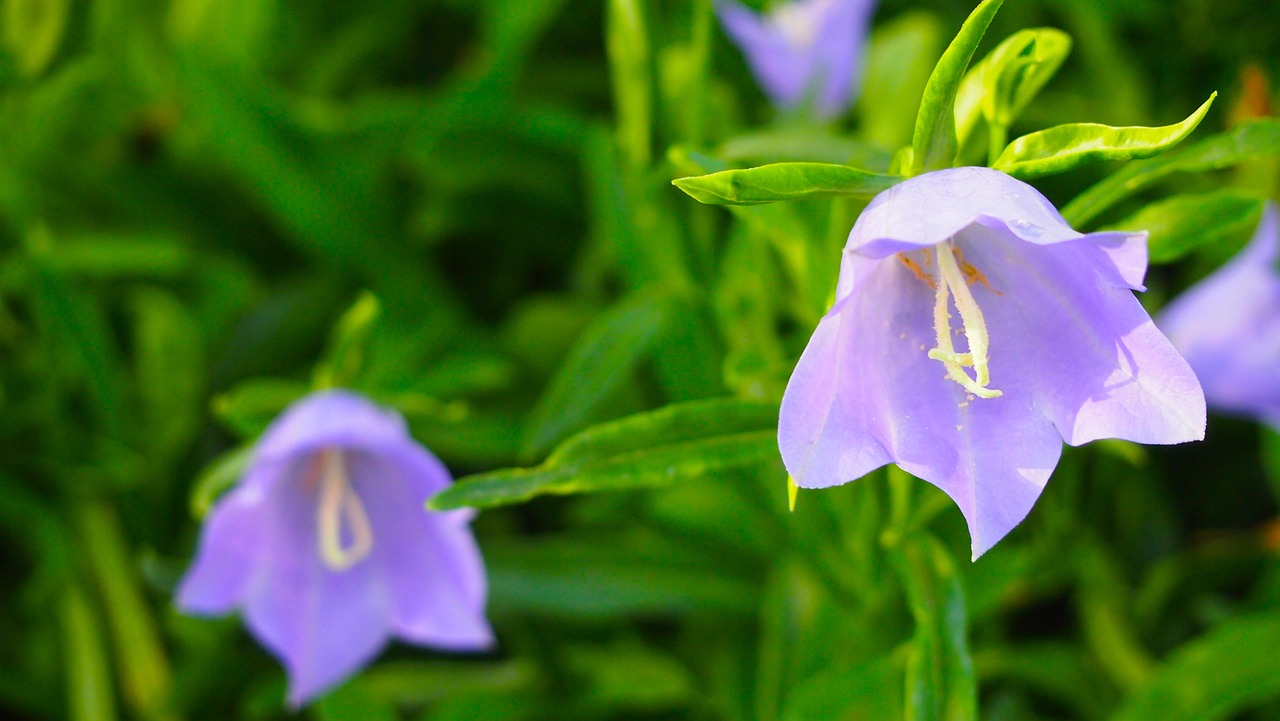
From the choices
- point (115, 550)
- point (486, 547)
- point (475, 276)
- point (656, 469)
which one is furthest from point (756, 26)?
point (115, 550)

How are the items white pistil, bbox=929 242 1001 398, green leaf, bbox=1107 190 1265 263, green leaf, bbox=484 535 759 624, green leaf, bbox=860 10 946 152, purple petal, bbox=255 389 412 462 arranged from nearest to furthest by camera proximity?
1. white pistil, bbox=929 242 1001 398
2. green leaf, bbox=1107 190 1265 263
3. purple petal, bbox=255 389 412 462
4. green leaf, bbox=484 535 759 624
5. green leaf, bbox=860 10 946 152

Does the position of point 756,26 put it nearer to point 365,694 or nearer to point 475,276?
point 475,276

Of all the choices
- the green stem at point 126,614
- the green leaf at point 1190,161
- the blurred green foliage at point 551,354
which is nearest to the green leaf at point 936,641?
the blurred green foliage at point 551,354

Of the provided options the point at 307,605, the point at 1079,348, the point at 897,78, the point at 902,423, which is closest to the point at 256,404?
the point at 307,605

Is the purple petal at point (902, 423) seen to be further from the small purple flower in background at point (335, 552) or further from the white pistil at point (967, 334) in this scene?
the small purple flower in background at point (335, 552)

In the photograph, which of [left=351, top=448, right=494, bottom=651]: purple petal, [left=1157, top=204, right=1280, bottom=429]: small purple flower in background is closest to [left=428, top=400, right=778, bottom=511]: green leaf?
[left=351, top=448, right=494, bottom=651]: purple petal

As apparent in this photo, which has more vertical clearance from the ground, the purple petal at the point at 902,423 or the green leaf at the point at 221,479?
the purple petal at the point at 902,423

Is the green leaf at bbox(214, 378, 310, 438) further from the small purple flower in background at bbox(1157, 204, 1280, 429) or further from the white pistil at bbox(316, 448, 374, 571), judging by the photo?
the small purple flower in background at bbox(1157, 204, 1280, 429)
